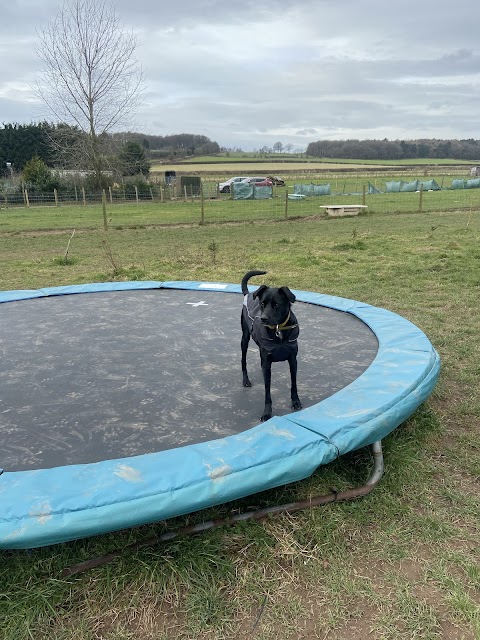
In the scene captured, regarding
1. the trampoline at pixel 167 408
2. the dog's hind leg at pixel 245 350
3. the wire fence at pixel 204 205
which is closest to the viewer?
the trampoline at pixel 167 408

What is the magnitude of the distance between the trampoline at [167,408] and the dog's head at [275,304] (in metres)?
0.36

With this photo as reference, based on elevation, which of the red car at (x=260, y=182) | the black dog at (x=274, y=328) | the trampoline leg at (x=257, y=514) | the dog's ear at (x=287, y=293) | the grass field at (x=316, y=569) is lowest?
the grass field at (x=316, y=569)

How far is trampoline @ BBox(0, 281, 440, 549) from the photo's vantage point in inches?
55.0

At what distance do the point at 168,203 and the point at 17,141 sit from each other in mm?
21300

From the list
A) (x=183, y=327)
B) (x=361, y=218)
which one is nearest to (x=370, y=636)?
(x=183, y=327)

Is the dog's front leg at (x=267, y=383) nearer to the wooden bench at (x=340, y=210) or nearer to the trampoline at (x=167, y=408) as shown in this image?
the trampoline at (x=167, y=408)

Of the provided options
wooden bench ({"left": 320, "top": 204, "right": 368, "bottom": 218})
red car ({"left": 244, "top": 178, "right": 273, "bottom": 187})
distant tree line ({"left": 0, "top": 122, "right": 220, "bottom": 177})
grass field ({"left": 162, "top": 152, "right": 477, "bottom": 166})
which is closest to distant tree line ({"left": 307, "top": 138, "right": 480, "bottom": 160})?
grass field ({"left": 162, "top": 152, "right": 477, "bottom": 166})

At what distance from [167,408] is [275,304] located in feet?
2.15

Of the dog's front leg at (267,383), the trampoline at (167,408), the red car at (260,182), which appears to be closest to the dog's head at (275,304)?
the dog's front leg at (267,383)

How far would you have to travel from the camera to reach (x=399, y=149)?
158ft

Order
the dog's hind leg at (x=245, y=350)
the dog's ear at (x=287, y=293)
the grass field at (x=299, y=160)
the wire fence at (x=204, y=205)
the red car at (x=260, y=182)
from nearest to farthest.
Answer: the dog's ear at (x=287, y=293) < the dog's hind leg at (x=245, y=350) < the wire fence at (x=204, y=205) < the red car at (x=260, y=182) < the grass field at (x=299, y=160)

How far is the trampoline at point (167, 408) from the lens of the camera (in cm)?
140

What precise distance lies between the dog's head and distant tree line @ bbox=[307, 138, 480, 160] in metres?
49.4

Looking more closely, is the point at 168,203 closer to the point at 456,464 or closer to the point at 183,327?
the point at 183,327
